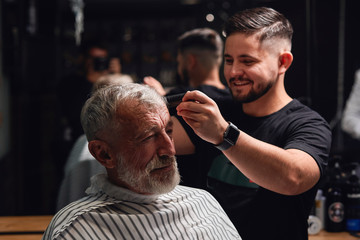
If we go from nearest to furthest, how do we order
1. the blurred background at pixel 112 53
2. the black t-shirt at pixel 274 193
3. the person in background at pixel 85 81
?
1. the black t-shirt at pixel 274 193
2. the blurred background at pixel 112 53
3. the person in background at pixel 85 81

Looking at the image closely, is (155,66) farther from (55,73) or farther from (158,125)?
(158,125)

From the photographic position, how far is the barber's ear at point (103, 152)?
1.58m

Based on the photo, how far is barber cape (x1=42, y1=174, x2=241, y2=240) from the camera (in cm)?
142

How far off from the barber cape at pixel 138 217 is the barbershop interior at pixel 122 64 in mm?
694

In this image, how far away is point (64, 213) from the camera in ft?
4.79

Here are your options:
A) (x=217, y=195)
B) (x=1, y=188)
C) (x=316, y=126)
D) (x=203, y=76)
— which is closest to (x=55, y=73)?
(x=1, y=188)

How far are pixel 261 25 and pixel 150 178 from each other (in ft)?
2.54

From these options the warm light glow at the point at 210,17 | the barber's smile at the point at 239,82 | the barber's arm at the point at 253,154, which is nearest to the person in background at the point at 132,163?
the barber's arm at the point at 253,154

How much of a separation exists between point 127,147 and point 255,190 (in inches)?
22.3

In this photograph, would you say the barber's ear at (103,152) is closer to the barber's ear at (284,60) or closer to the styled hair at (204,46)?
the barber's ear at (284,60)

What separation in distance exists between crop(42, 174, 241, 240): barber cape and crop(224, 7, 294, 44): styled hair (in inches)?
28.9

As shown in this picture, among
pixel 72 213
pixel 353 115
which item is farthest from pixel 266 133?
pixel 353 115

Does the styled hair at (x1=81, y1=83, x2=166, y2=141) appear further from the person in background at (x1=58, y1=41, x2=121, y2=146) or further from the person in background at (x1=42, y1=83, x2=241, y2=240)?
the person in background at (x1=58, y1=41, x2=121, y2=146)

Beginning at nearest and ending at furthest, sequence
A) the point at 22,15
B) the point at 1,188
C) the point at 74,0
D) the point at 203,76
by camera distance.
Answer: the point at 203,76, the point at 22,15, the point at 1,188, the point at 74,0
